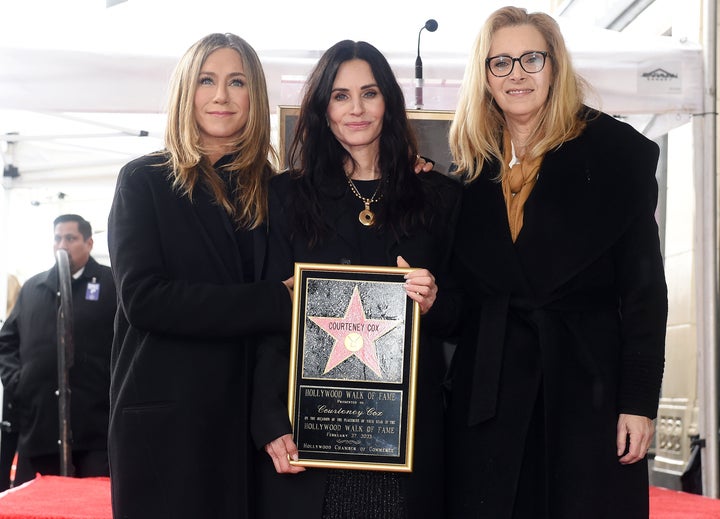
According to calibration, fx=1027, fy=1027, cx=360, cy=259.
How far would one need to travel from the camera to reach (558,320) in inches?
115

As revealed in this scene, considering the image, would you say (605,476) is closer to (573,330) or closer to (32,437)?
(573,330)

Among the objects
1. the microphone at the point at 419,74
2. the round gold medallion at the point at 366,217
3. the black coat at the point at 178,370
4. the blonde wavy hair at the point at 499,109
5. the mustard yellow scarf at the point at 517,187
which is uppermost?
the microphone at the point at 419,74

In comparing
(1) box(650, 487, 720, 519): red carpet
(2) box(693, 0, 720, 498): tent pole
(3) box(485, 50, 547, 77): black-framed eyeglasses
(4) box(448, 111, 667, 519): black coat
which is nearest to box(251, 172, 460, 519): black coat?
(4) box(448, 111, 667, 519): black coat

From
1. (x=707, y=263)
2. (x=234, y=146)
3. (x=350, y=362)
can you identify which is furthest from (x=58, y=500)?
(x=707, y=263)

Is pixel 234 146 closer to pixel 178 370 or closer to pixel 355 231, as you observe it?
pixel 355 231

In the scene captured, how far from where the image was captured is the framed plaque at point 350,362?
280 cm

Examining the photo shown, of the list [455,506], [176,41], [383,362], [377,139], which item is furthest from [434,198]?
[176,41]

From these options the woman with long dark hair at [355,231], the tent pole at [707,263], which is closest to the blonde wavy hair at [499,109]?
the woman with long dark hair at [355,231]

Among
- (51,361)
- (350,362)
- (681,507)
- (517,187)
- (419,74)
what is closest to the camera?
(350,362)

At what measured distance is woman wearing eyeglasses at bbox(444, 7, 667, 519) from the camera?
2.85 meters

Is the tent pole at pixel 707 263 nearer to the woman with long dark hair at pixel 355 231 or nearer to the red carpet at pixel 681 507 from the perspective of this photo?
the red carpet at pixel 681 507

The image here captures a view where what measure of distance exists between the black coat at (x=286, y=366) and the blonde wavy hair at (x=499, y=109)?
20cm

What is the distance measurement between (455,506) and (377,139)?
1.12 metres

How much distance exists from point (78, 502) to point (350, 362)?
1988mm
